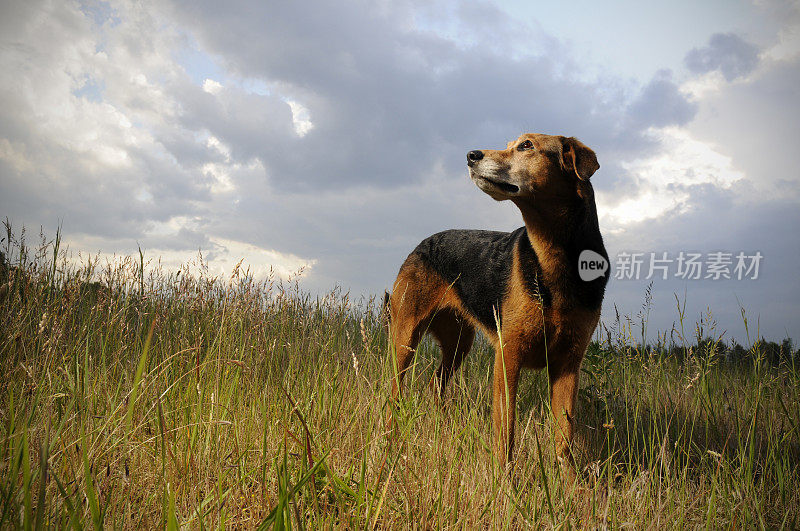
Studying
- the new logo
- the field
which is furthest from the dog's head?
the field

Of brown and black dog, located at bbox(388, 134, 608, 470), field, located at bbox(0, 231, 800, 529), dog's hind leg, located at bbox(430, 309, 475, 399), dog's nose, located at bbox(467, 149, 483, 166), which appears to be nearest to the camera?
field, located at bbox(0, 231, 800, 529)

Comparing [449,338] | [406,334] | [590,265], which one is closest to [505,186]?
[590,265]

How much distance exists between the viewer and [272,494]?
7.45ft

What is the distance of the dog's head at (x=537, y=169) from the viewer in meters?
3.43

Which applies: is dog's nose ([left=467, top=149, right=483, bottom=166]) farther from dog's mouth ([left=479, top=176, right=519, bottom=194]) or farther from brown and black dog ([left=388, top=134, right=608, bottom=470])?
dog's mouth ([left=479, top=176, right=519, bottom=194])

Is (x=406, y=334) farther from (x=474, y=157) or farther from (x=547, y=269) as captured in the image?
(x=474, y=157)

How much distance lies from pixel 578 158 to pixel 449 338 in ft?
Result: 7.63

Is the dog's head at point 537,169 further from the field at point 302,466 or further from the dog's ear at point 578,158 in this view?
the field at point 302,466

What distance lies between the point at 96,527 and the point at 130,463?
1.20m

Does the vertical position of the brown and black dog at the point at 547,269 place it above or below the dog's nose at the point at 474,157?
below

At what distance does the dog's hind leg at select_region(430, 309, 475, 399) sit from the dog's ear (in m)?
1.88

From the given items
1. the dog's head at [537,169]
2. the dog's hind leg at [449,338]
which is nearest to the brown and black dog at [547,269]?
the dog's head at [537,169]

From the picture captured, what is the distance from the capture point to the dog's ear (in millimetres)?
3410

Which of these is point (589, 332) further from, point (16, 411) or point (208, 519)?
point (16, 411)
